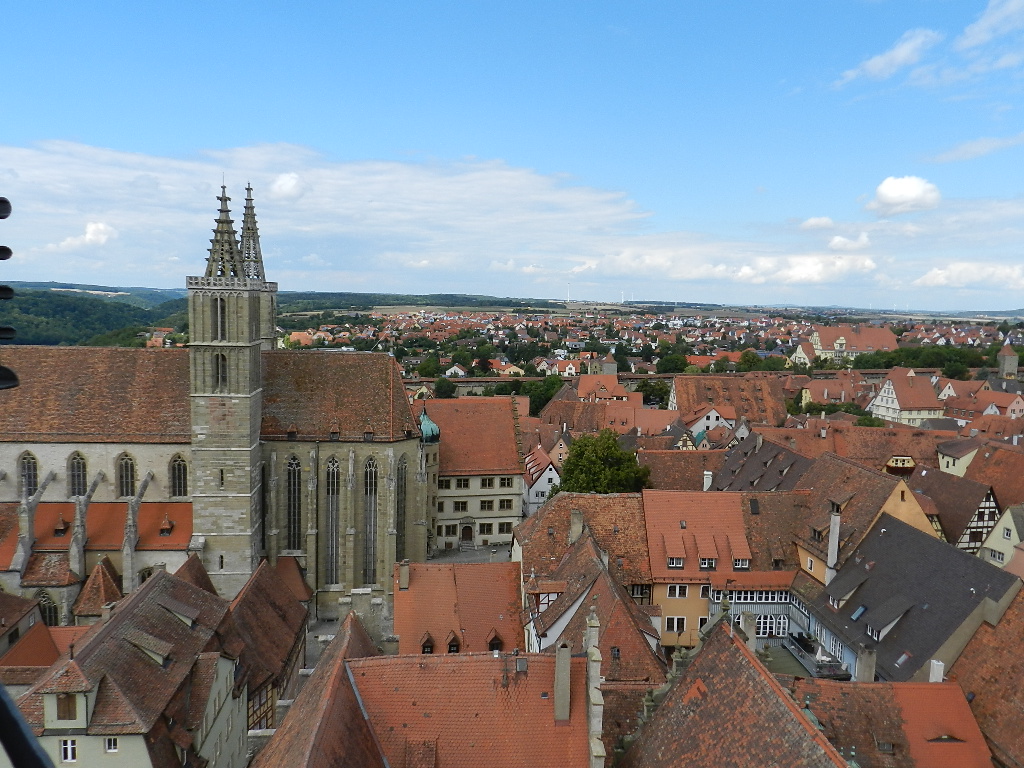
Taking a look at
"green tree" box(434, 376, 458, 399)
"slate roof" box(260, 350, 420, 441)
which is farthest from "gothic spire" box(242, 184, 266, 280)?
"green tree" box(434, 376, 458, 399)

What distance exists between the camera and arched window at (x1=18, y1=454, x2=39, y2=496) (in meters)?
41.9

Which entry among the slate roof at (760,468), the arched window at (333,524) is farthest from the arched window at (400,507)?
the slate roof at (760,468)

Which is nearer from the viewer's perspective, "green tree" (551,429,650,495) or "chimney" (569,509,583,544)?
"chimney" (569,509,583,544)

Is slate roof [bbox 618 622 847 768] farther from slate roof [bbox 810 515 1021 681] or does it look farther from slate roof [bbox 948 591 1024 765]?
slate roof [bbox 810 515 1021 681]

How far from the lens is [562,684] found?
20.4 meters

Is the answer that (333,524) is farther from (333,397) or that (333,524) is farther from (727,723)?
(727,723)

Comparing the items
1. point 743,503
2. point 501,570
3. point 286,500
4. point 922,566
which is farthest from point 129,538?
point 922,566

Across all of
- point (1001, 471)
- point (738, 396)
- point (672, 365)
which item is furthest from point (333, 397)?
point (672, 365)

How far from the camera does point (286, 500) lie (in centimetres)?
4488

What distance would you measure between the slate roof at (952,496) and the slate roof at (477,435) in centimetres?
2897

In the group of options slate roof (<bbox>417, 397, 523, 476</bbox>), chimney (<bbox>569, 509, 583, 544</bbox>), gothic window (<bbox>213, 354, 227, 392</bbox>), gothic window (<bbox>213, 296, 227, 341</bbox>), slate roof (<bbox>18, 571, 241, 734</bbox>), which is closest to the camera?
slate roof (<bbox>18, 571, 241, 734</bbox>)

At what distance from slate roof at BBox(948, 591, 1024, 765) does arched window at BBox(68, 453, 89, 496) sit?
42690 mm

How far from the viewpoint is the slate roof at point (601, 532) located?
37.7 m

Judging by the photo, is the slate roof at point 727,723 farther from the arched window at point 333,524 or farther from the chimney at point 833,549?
the arched window at point 333,524
